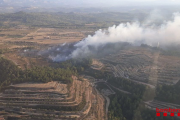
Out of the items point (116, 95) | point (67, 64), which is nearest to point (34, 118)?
point (116, 95)

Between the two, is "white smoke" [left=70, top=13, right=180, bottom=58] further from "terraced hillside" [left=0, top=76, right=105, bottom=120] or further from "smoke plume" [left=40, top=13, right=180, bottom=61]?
"terraced hillside" [left=0, top=76, right=105, bottom=120]

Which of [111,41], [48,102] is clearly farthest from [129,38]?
[48,102]

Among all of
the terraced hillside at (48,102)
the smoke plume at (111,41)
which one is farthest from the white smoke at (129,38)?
the terraced hillside at (48,102)

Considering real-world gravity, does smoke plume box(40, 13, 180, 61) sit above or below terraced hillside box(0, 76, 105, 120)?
above

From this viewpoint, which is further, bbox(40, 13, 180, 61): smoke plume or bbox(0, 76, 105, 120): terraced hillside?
bbox(40, 13, 180, 61): smoke plume

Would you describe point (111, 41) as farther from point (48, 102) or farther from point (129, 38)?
point (48, 102)

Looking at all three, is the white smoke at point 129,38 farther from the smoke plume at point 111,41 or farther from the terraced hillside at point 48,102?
the terraced hillside at point 48,102

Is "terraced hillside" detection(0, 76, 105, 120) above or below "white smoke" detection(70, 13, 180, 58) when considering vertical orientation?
below

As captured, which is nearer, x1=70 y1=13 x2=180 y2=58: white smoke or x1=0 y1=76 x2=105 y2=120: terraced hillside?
x1=0 y1=76 x2=105 y2=120: terraced hillside

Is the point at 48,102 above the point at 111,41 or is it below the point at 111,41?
below

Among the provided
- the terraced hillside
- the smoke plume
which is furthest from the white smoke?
the terraced hillside

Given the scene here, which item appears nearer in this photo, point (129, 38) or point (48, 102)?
point (48, 102)
